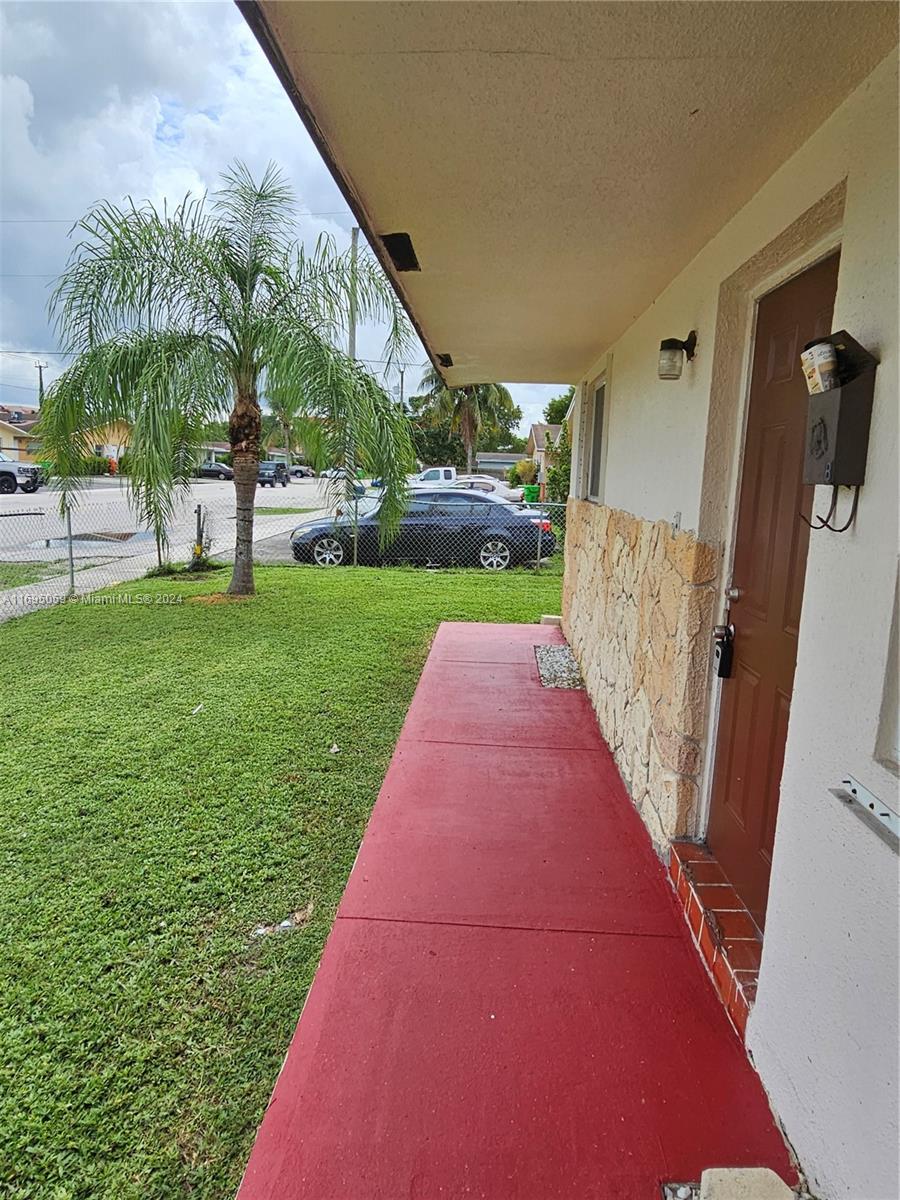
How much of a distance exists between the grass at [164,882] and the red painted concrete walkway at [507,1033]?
0.20 metres

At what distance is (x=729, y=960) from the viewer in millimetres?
2041

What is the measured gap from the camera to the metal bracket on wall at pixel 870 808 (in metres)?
1.21

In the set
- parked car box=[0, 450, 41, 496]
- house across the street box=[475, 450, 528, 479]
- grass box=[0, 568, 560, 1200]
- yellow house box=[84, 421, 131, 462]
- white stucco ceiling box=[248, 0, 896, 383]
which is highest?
house across the street box=[475, 450, 528, 479]

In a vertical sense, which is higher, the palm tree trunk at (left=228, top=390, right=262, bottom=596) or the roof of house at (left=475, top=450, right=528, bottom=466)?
the roof of house at (left=475, top=450, right=528, bottom=466)

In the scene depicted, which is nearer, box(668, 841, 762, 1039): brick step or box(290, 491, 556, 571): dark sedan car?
box(668, 841, 762, 1039): brick step

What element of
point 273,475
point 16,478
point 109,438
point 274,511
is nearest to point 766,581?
point 109,438

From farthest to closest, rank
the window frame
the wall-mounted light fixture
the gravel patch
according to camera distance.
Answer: the gravel patch → the window frame → the wall-mounted light fixture

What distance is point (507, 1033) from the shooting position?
1938mm

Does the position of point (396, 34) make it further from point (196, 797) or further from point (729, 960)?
point (196, 797)

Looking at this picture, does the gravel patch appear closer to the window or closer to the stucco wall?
the window

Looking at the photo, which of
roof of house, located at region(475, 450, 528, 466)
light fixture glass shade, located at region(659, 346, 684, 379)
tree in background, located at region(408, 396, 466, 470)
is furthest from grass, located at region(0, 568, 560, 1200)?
roof of house, located at region(475, 450, 528, 466)

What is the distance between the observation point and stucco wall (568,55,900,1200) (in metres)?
1.23

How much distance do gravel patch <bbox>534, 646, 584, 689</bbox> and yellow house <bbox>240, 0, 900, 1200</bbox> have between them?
6.67 feet

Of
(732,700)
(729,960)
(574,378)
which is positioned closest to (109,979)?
(729,960)
